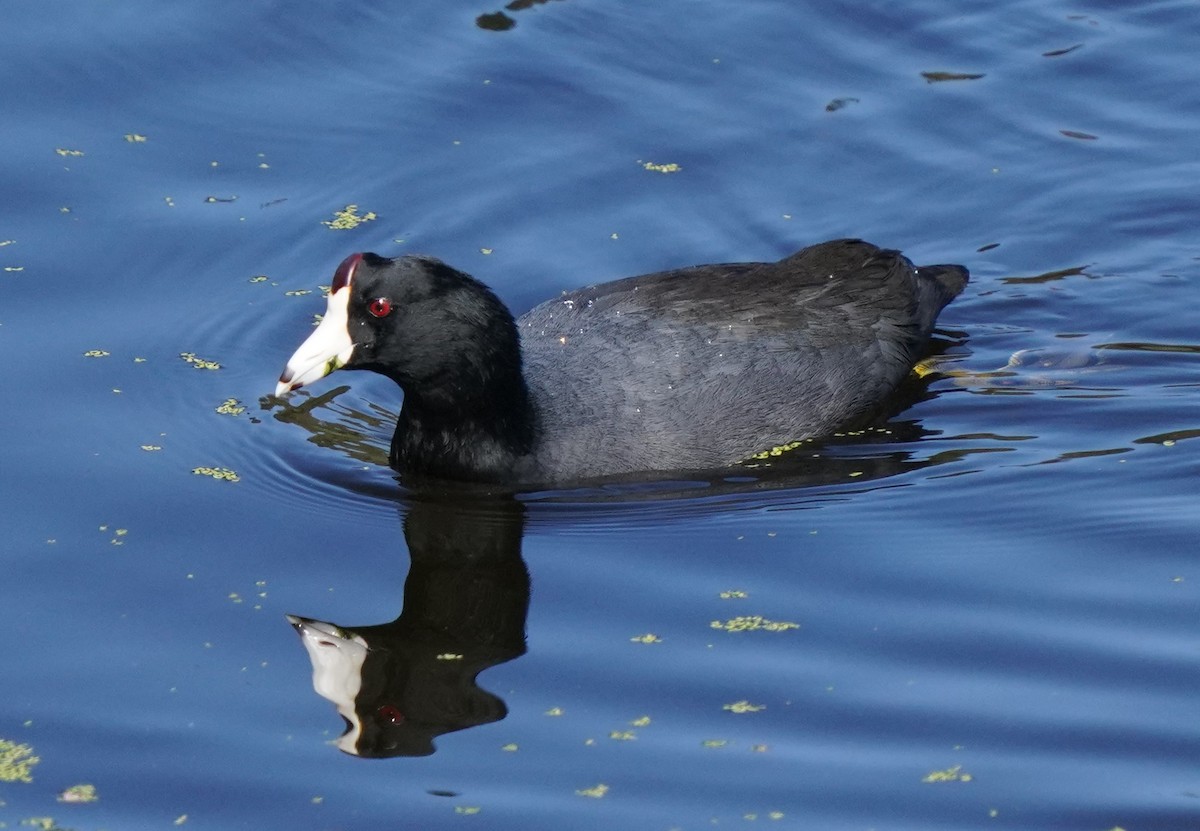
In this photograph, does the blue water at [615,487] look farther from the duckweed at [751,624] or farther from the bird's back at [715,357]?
the bird's back at [715,357]

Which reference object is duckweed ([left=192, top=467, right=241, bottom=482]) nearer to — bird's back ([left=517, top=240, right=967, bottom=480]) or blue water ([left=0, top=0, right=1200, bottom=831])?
blue water ([left=0, top=0, right=1200, bottom=831])

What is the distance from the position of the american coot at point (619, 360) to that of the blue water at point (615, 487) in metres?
0.21

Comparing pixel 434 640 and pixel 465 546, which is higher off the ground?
pixel 465 546

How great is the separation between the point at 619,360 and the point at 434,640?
1.60 m

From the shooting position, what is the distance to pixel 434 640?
5906mm

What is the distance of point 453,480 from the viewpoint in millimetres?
6930

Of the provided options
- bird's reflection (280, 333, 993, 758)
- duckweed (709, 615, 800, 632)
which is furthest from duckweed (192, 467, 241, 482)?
duckweed (709, 615, 800, 632)

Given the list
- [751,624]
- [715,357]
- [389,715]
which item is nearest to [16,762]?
[389,715]

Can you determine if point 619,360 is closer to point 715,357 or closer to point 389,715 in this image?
point 715,357

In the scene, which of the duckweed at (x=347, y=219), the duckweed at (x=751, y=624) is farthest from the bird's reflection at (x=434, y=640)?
the duckweed at (x=347, y=219)

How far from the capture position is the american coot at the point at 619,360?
6551mm

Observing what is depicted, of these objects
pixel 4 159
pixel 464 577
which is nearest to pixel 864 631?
pixel 464 577

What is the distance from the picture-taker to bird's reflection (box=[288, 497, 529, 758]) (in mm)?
5441

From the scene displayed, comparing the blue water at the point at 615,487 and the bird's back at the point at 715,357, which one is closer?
the blue water at the point at 615,487
